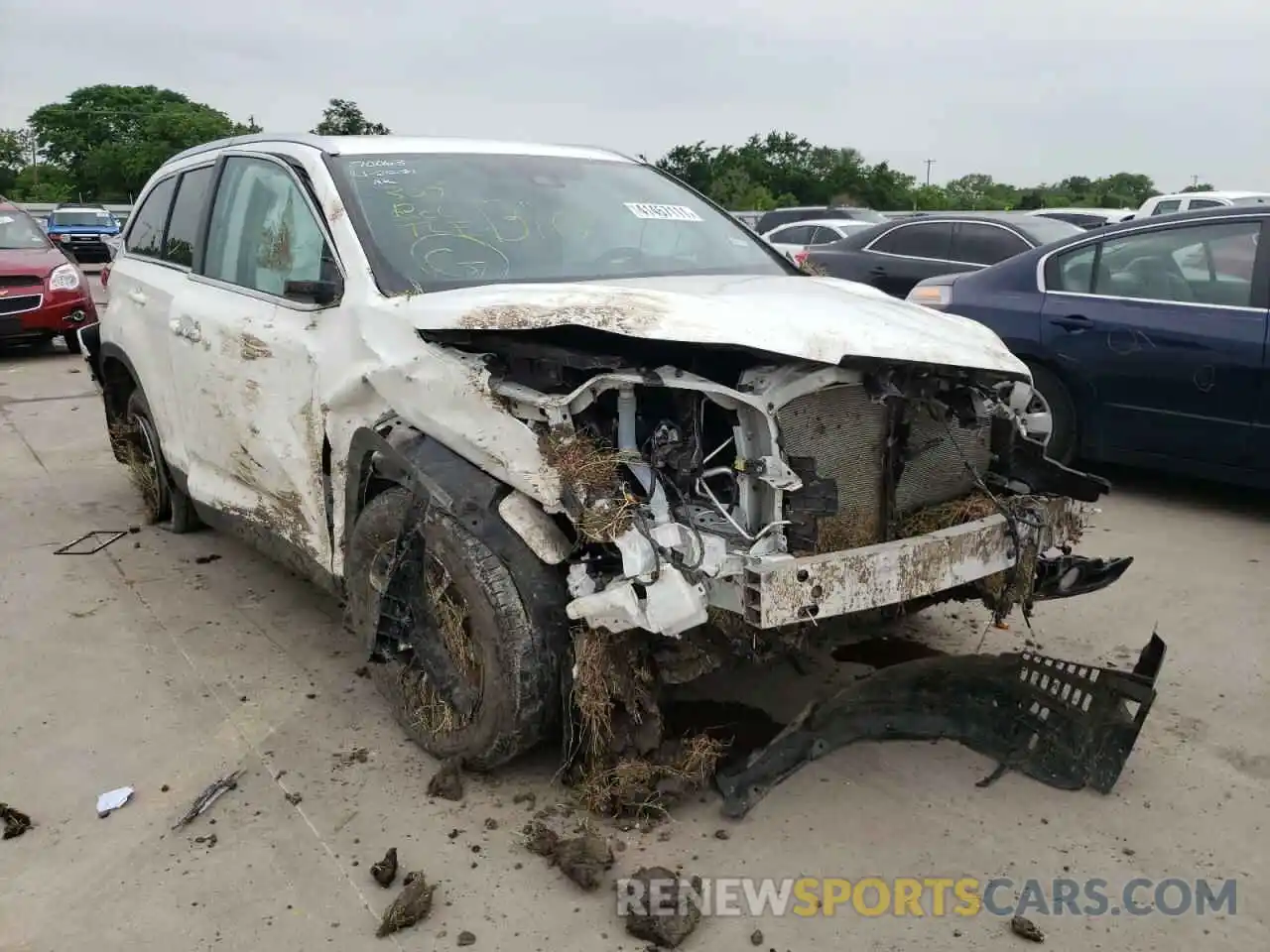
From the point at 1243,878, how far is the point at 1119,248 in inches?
158

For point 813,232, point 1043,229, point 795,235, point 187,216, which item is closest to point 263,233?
point 187,216

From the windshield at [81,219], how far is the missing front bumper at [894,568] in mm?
29275

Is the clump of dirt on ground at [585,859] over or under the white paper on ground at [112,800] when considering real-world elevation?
over

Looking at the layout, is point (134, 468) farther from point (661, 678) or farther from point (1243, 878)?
point (1243, 878)

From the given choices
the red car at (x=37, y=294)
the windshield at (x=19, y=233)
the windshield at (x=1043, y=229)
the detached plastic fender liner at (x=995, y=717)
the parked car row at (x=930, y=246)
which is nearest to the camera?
the detached plastic fender liner at (x=995, y=717)

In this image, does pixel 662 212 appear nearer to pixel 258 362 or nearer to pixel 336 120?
pixel 258 362

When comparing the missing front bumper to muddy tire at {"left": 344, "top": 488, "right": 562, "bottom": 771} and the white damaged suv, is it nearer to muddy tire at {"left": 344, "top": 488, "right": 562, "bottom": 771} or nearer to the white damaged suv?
the white damaged suv

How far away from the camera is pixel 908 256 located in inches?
420

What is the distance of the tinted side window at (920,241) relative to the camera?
10461 mm

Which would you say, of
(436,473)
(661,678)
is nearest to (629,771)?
(661,678)

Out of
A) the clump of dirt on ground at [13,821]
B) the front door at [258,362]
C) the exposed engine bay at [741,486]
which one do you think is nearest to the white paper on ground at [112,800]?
the clump of dirt on ground at [13,821]

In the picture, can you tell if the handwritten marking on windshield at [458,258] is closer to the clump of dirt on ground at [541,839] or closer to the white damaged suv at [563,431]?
the white damaged suv at [563,431]

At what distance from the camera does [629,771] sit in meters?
3.01

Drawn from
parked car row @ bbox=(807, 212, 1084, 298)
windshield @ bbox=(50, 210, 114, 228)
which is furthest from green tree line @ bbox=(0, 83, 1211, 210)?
parked car row @ bbox=(807, 212, 1084, 298)
